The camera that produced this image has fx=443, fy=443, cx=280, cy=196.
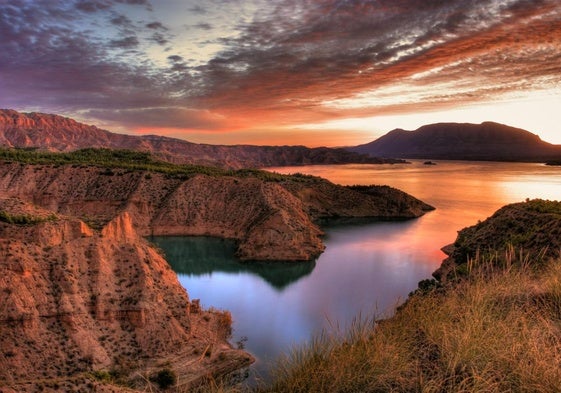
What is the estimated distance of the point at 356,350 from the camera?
5.05 metres

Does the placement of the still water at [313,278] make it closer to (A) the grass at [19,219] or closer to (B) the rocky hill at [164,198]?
(B) the rocky hill at [164,198]

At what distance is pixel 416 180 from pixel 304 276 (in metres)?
96.4

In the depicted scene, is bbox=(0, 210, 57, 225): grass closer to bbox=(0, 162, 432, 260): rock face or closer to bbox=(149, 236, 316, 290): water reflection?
bbox=(149, 236, 316, 290): water reflection

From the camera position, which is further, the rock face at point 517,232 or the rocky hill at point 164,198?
the rocky hill at point 164,198

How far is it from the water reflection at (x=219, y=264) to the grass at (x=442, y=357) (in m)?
27.6

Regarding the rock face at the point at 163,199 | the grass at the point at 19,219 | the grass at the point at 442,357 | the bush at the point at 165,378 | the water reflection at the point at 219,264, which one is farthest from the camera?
the rock face at the point at 163,199

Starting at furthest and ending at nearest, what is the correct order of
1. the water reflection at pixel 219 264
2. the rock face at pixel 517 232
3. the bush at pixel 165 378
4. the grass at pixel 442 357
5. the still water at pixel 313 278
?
the water reflection at pixel 219 264
the still water at pixel 313 278
the rock face at pixel 517 232
the bush at pixel 165 378
the grass at pixel 442 357

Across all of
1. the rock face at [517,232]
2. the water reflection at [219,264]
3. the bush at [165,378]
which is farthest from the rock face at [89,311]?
the water reflection at [219,264]

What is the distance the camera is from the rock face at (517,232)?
23.1m

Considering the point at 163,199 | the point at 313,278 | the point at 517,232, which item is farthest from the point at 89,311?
the point at 163,199

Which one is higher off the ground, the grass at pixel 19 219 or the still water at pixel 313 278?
the grass at pixel 19 219

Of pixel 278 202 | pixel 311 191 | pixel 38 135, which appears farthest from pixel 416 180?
pixel 38 135

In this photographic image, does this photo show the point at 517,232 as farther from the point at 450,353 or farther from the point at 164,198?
the point at 164,198

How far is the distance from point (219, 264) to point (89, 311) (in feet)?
71.7
